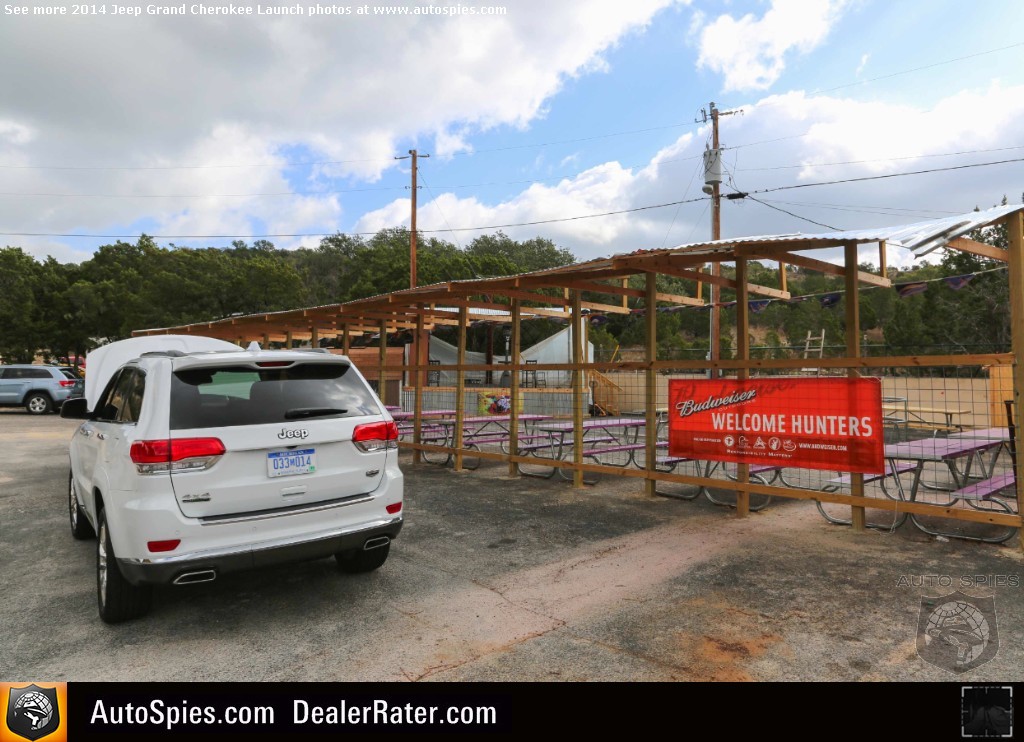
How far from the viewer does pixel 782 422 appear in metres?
5.96

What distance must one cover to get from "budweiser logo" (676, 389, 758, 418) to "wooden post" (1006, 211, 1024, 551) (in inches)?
78.3

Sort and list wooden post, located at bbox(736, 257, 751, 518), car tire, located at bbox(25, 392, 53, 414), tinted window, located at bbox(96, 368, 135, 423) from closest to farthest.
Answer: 1. tinted window, located at bbox(96, 368, 135, 423)
2. wooden post, located at bbox(736, 257, 751, 518)
3. car tire, located at bbox(25, 392, 53, 414)

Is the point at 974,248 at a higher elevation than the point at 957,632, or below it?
higher

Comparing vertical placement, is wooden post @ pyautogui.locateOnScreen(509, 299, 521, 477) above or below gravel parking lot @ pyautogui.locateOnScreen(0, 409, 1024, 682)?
above

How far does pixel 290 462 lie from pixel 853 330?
503cm

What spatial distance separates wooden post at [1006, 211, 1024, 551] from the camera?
15.9 feet

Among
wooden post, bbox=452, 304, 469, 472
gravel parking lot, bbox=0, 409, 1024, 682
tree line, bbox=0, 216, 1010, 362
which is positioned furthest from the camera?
tree line, bbox=0, 216, 1010, 362

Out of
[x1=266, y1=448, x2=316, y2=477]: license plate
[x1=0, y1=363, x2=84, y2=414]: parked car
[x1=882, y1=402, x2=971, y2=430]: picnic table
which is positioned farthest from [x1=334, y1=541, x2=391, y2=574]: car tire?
[x1=0, y1=363, x2=84, y2=414]: parked car

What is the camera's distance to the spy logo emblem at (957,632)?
10.7ft

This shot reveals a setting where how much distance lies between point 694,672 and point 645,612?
798 mm

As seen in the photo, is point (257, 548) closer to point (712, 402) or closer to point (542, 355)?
point (712, 402)

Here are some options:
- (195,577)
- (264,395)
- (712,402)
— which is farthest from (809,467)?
(195,577)

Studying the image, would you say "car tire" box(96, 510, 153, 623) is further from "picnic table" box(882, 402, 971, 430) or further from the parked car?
the parked car
